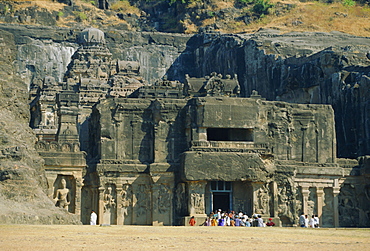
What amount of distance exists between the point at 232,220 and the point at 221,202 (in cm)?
465

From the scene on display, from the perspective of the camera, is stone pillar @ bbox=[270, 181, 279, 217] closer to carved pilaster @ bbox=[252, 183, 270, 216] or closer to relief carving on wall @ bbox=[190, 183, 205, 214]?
carved pilaster @ bbox=[252, 183, 270, 216]

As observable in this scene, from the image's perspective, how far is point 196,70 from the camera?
4104 inches

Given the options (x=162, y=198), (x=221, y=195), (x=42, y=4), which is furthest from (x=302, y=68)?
(x=42, y=4)

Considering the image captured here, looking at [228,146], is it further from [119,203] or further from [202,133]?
[119,203]

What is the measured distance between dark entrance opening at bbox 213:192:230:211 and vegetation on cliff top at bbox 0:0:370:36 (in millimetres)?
61576

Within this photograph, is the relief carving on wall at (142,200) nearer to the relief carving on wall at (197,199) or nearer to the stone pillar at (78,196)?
the relief carving on wall at (197,199)

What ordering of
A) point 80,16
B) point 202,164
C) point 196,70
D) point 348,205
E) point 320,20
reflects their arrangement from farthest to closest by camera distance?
1. point 80,16
2. point 320,20
3. point 196,70
4. point 348,205
5. point 202,164

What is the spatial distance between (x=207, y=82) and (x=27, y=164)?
26.0m

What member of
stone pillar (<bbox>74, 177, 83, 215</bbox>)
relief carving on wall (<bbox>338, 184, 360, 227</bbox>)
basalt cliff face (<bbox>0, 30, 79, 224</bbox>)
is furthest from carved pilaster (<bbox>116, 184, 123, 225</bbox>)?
relief carving on wall (<bbox>338, 184, 360, 227</bbox>)

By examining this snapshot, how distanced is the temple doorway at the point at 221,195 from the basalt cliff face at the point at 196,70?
37.2ft

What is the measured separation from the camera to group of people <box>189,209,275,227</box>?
47.6 m

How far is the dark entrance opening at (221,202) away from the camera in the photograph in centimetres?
5224

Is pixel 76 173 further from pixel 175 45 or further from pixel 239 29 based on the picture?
pixel 239 29

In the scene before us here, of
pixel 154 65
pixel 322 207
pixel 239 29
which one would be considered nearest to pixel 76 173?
pixel 322 207
